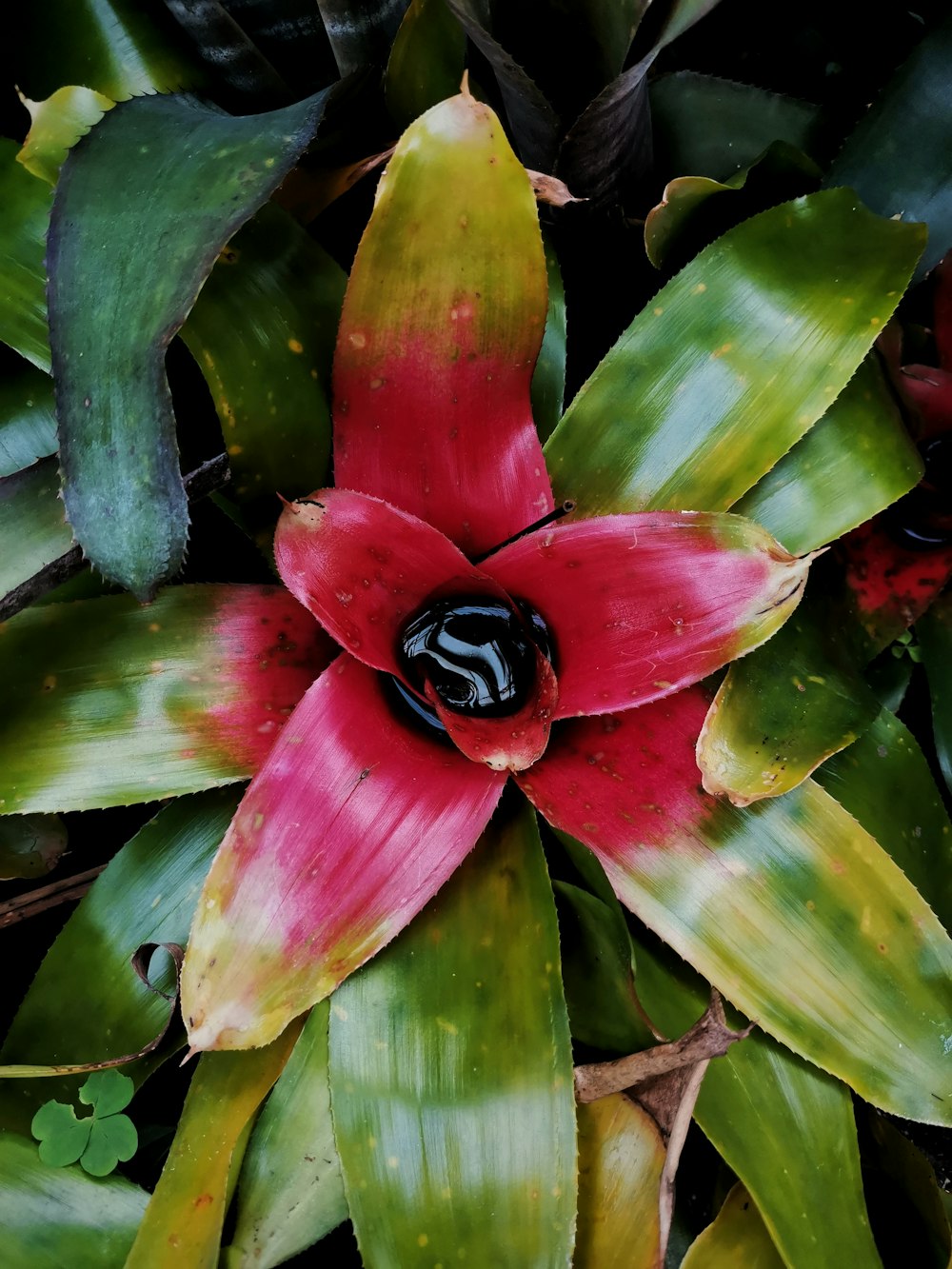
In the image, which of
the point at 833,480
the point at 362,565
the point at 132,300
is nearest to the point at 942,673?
the point at 833,480

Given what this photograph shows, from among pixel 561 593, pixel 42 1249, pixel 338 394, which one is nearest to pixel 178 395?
pixel 338 394

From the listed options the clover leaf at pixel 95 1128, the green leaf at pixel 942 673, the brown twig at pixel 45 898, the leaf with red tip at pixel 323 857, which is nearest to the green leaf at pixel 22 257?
the leaf with red tip at pixel 323 857

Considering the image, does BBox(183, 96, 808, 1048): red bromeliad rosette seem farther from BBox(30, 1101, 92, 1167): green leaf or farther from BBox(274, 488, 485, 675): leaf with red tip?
BBox(30, 1101, 92, 1167): green leaf

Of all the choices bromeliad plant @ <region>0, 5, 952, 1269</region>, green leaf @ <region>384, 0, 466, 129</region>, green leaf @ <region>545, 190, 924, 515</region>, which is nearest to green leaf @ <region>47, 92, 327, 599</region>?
bromeliad plant @ <region>0, 5, 952, 1269</region>

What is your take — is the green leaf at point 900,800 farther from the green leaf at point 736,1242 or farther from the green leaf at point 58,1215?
the green leaf at point 58,1215

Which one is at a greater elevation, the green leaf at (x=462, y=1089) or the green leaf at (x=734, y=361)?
the green leaf at (x=734, y=361)

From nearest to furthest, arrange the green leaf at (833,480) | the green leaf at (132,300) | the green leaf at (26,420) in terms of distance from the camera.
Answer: the green leaf at (132,300), the green leaf at (833,480), the green leaf at (26,420)
